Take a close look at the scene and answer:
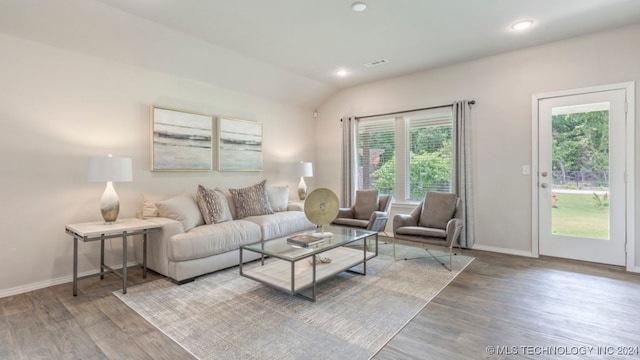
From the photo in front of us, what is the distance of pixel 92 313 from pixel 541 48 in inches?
224

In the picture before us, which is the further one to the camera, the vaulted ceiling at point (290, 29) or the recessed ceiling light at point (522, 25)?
the recessed ceiling light at point (522, 25)

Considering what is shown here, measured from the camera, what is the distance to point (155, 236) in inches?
133

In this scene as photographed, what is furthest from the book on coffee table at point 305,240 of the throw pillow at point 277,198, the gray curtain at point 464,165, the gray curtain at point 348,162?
the gray curtain at point 348,162

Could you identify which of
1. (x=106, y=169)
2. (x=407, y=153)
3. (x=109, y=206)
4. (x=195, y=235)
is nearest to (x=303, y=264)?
A: (x=195, y=235)

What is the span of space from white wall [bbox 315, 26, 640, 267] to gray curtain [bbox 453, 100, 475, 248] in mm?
121

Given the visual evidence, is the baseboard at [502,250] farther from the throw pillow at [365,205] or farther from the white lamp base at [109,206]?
the white lamp base at [109,206]

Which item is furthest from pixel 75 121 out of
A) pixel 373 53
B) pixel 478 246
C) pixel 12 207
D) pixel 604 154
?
pixel 604 154

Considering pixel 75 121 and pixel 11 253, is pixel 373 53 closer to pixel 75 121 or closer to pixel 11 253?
pixel 75 121

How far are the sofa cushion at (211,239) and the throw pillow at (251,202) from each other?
0.41 metres

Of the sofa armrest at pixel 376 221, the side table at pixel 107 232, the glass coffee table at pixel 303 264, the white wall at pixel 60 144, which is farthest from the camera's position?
the sofa armrest at pixel 376 221

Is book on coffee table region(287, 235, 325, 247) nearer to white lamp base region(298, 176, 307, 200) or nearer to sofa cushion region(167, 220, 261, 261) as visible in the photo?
sofa cushion region(167, 220, 261, 261)

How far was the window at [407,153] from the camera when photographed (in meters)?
4.87

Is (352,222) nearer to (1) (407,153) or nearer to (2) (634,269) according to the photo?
(1) (407,153)

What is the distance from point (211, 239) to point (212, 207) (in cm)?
60
